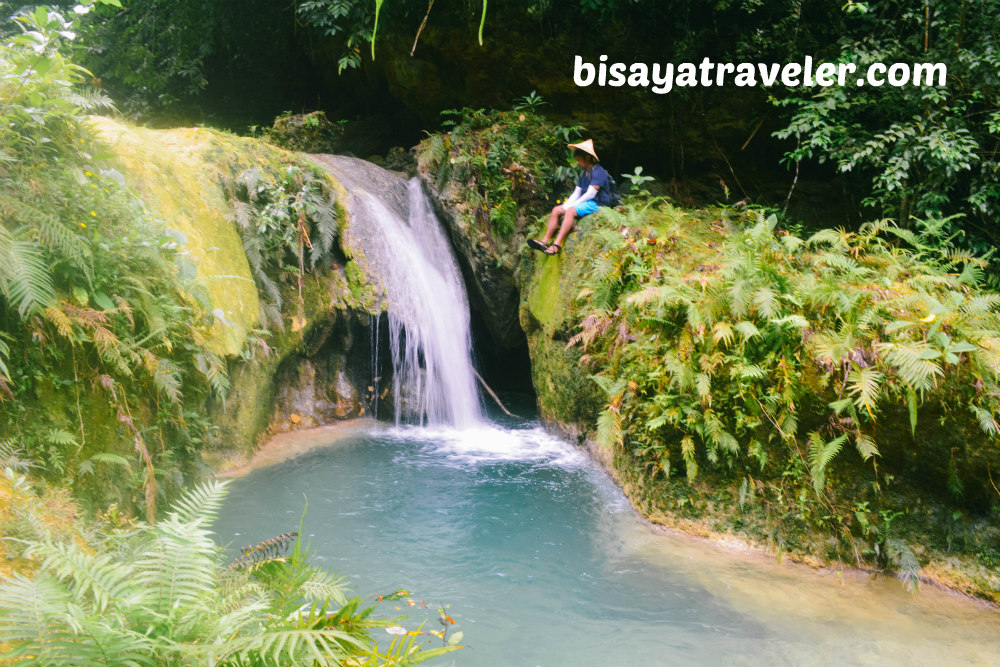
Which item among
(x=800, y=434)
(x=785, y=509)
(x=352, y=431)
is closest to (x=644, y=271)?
(x=800, y=434)

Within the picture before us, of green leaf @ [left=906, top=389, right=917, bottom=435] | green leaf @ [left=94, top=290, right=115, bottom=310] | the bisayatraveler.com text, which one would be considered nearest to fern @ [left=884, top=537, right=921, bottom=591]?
green leaf @ [left=906, top=389, right=917, bottom=435]

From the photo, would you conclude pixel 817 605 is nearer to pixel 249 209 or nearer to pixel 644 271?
pixel 644 271

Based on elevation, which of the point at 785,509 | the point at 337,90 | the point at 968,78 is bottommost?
the point at 785,509

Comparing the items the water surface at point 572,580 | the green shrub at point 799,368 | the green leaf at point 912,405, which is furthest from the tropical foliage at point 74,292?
the green leaf at point 912,405

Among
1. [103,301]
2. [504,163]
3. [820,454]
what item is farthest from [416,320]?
[820,454]

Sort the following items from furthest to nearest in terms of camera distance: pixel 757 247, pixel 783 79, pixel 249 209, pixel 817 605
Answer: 1. pixel 783 79
2. pixel 249 209
3. pixel 757 247
4. pixel 817 605

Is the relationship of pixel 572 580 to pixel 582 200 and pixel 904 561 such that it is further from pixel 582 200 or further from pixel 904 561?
pixel 582 200

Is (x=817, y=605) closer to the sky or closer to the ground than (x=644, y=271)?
closer to the ground

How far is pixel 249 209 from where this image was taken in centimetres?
739

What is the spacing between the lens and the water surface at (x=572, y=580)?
3842 millimetres

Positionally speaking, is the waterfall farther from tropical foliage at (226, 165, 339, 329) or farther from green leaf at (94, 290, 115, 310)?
green leaf at (94, 290, 115, 310)

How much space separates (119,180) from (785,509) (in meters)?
6.28

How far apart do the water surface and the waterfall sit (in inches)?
86.4

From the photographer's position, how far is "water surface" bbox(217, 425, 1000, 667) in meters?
3.84
